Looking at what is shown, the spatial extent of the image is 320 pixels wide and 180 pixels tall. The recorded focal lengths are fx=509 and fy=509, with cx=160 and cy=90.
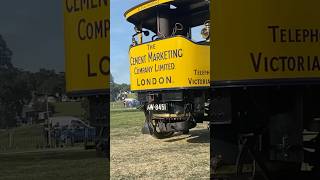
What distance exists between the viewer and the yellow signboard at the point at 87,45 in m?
2.84

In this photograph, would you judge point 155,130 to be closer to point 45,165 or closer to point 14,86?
point 45,165

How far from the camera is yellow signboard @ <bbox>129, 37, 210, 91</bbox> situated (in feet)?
11.0

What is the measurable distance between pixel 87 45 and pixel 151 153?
0.79 meters

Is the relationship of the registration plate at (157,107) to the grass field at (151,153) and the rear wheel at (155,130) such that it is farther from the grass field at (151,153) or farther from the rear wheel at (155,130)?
the grass field at (151,153)

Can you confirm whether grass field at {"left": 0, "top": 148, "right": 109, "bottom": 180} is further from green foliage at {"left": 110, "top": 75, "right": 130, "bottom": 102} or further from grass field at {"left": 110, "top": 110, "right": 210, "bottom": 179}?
green foliage at {"left": 110, "top": 75, "right": 130, "bottom": 102}

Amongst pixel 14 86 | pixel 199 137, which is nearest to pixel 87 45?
pixel 14 86

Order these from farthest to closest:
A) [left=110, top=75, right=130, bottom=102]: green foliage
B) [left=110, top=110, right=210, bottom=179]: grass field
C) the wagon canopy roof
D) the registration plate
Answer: the registration plate
the wagon canopy roof
[left=110, top=110, right=210, bottom=179]: grass field
[left=110, top=75, right=130, bottom=102]: green foliage

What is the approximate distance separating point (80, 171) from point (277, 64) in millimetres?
1489

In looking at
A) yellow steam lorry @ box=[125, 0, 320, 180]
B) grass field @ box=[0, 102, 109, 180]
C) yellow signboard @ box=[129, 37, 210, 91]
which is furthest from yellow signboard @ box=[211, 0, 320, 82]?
grass field @ box=[0, 102, 109, 180]

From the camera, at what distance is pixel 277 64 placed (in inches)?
134

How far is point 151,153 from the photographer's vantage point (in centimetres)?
318

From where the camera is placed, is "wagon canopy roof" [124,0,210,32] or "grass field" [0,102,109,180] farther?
"wagon canopy roof" [124,0,210,32]

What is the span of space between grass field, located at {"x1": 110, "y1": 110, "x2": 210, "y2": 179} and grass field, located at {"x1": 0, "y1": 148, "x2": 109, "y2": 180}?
0.76 ft

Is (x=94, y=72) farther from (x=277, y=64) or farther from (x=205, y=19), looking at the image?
(x=277, y=64)
